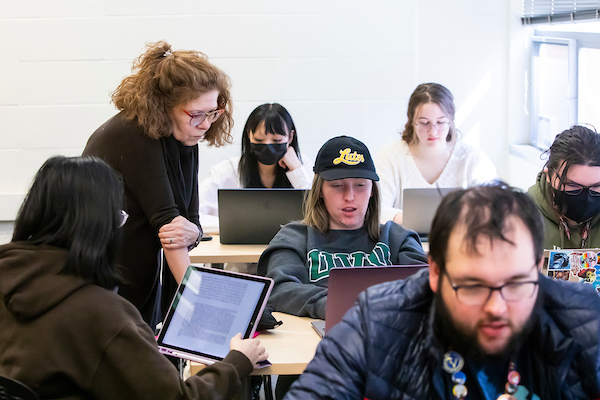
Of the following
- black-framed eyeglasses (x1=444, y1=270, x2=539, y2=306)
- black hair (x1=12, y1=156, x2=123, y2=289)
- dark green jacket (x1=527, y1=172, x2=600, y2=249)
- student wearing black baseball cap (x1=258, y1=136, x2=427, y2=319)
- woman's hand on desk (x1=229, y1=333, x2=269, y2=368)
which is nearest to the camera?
black-framed eyeglasses (x1=444, y1=270, x2=539, y2=306)

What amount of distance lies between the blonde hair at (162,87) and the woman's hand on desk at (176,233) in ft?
0.94

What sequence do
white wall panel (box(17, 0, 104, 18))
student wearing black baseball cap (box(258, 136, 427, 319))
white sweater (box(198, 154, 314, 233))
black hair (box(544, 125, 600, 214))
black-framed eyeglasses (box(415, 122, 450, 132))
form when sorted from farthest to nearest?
white wall panel (box(17, 0, 104, 18)), white sweater (box(198, 154, 314, 233)), black-framed eyeglasses (box(415, 122, 450, 132)), student wearing black baseball cap (box(258, 136, 427, 319)), black hair (box(544, 125, 600, 214))

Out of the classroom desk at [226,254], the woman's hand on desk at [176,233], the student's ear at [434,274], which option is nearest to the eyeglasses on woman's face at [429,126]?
the classroom desk at [226,254]

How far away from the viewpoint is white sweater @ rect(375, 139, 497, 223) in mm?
3400

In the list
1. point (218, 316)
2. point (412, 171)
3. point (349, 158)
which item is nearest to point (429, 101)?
point (412, 171)

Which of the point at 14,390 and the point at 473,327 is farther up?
the point at 473,327

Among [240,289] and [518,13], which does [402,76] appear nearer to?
[518,13]

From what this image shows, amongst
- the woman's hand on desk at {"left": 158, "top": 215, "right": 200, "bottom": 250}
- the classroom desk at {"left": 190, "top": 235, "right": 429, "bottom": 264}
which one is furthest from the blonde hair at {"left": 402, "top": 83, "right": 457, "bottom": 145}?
the woman's hand on desk at {"left": 158, "top": 215, "right": 200, "bottom": 250}

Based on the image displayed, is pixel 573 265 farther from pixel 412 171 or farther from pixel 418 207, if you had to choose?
pixel 412 171

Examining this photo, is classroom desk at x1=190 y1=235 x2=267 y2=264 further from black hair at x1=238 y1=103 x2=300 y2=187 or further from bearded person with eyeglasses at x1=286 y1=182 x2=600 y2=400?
bearded person with eyeglasses at x1=286 y1=182 x2=600 y2=400

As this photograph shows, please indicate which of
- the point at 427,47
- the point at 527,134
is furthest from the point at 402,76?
the point at 527,134

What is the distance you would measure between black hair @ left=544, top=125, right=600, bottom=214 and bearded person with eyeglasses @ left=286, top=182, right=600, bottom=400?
909 mm

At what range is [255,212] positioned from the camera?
2898 mm

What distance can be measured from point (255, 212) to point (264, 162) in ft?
1.94
